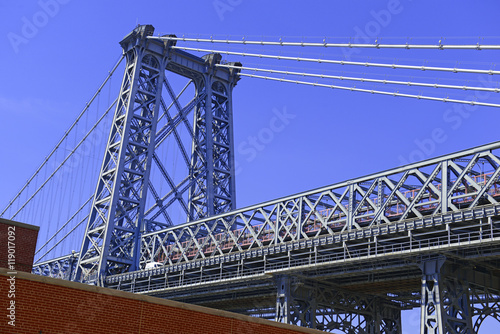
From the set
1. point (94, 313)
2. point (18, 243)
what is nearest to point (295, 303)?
point (18, 243)

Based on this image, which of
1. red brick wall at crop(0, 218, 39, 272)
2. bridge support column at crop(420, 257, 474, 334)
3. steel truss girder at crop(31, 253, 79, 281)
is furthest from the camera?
steel truss girder at crop(31, 253, 79, 281)

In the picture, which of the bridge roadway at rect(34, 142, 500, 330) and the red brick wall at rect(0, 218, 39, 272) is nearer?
the red brick wall at rect(0, 218, 39, 272)

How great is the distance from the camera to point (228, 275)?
178 ft

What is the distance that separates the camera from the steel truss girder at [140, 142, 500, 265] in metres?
37.5

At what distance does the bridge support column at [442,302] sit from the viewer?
36.2 meters

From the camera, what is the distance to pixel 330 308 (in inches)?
1982

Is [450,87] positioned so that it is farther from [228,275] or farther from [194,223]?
[194,223]

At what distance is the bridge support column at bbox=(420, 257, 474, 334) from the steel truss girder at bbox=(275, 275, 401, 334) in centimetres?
1028

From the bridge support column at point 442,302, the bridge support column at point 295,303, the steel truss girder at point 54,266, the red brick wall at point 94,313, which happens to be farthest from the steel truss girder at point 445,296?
the steel truss girder at point 54,266

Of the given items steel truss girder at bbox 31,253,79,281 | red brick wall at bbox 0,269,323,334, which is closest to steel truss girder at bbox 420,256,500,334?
red brick wall at bbox 0,269,323,334

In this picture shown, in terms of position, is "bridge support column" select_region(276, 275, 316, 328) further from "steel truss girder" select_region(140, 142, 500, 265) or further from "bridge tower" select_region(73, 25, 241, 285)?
"bridge tower" select_region(73, 25, 241, 285)

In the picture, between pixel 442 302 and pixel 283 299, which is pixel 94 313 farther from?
pixel 283 299

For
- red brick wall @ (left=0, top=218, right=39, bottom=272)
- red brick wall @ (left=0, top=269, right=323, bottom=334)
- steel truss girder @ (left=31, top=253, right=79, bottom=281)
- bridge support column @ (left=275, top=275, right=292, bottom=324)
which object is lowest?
red brick wall @ (left=0, top=269, right=323, bottom=334)

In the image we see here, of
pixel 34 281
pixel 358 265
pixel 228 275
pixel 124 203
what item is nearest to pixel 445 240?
pixel 358 265
